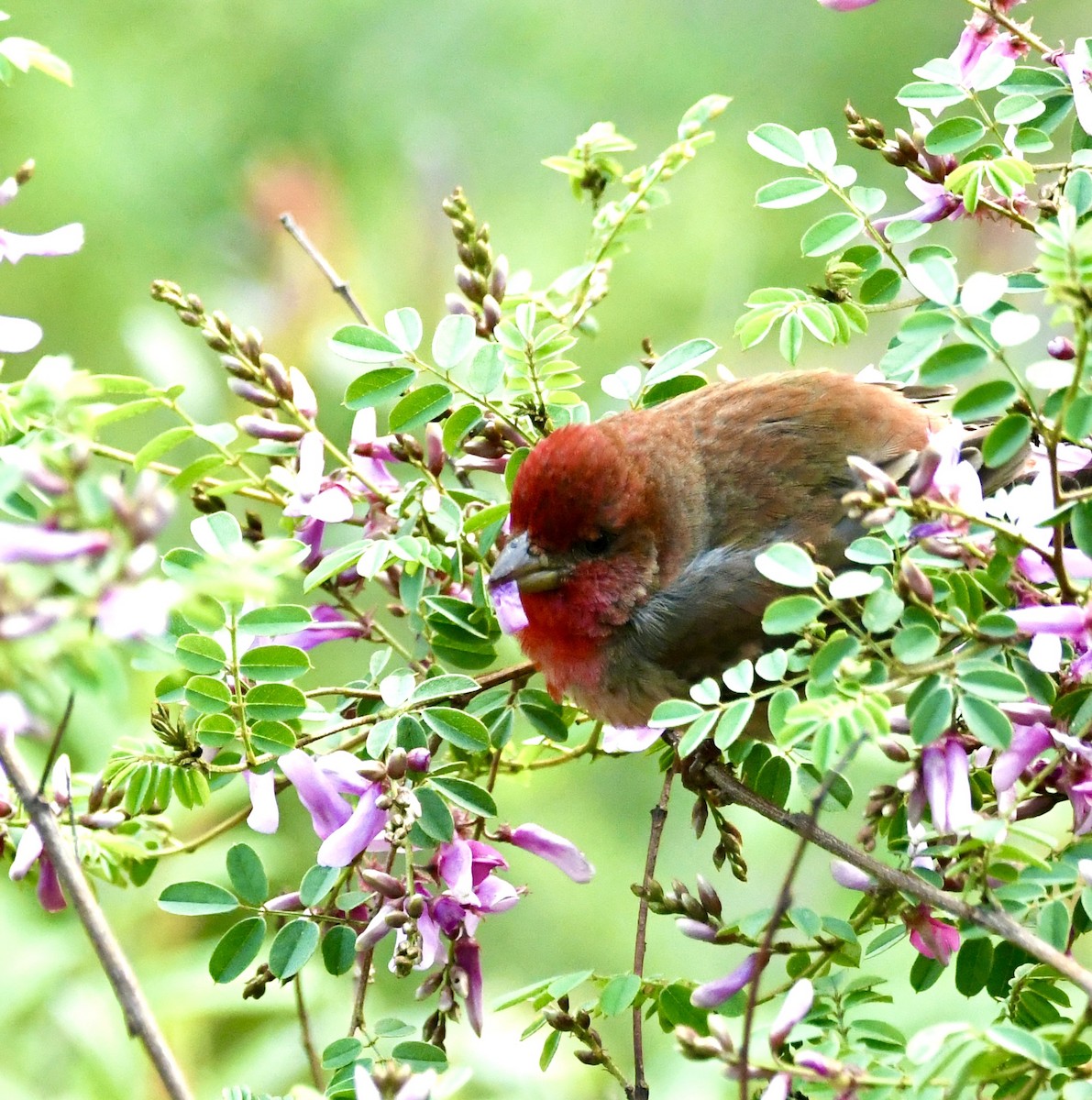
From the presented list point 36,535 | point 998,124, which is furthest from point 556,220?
point 36,535

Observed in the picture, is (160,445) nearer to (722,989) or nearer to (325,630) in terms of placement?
(325,630)

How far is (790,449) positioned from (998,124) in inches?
33.2

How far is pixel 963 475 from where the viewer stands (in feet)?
6.00

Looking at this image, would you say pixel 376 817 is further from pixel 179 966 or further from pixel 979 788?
pixel 179 966

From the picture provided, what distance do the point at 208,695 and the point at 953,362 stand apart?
41.7 inches

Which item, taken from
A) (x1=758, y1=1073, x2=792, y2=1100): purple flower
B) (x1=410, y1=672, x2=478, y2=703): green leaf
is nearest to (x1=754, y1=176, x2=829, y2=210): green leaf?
(x1=410, y1=672, x2=478, y2=703): green leaf

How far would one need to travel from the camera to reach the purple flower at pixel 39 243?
1988mm

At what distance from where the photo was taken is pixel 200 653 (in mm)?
1909

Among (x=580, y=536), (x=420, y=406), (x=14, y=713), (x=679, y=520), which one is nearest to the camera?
(x=14, y=713)

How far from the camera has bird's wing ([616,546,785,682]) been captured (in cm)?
265

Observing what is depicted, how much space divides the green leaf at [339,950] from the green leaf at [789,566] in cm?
80

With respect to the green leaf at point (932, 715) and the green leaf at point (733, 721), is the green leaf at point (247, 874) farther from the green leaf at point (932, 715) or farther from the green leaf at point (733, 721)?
the green leaf at point (932, 715)

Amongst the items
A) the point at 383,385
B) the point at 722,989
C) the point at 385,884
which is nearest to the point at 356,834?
the point at 385,884

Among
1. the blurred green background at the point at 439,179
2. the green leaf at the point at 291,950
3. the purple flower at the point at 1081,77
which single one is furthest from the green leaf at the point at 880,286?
the blurred green background at the point at 439,179
